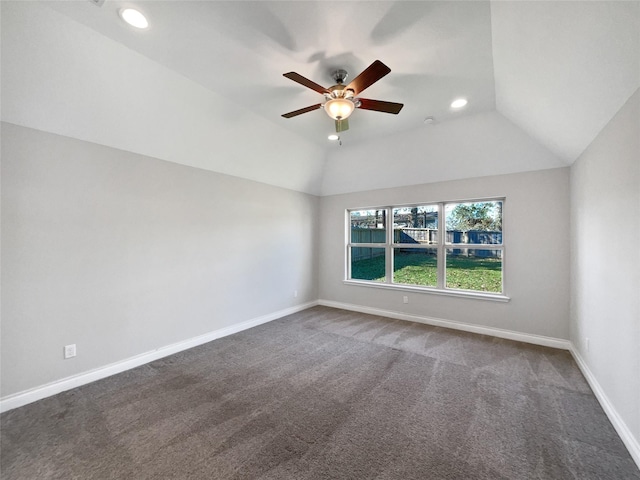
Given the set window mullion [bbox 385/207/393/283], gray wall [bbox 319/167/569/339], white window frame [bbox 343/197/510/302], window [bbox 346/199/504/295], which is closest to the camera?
gray wall [bbox 319/167/569/339]

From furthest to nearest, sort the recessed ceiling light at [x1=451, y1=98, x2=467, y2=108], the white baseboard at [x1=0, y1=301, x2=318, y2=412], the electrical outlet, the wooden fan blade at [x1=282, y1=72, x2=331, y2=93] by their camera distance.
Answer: the recessed ceiling light at [x1=451, y1=98, x2=467, y2=108], the electrical outlet, the white baseboard at [x1=0, y1=301, x2=318, y2=412], the wooden fan blade at [x1=282, y1=72, x2=331, y2=93]

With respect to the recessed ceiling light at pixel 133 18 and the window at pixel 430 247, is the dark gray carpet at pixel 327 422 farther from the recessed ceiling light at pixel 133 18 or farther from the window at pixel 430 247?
the recessed ceiling light at pixel 133 18

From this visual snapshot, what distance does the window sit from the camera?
397 cm

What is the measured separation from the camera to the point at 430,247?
14.7ft

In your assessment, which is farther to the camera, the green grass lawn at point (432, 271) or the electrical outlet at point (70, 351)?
the green grass lawn at point (432, 271)

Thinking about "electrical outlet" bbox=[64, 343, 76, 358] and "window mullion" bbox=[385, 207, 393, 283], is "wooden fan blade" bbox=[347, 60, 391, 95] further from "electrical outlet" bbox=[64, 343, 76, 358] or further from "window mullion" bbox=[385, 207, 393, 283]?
"electrical outlet" bbox=[64, 343, 76, 358]

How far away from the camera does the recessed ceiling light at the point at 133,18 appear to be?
1.75m

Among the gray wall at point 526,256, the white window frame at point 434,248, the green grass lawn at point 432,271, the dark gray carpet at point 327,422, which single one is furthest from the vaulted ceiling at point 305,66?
the dark gray carpet at point 327,422

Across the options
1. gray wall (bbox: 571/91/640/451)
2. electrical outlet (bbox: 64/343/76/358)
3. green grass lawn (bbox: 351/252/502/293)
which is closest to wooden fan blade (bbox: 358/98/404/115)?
gray wall (bbox: 571/91/640/451)

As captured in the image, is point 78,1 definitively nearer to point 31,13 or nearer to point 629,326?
point 31,13

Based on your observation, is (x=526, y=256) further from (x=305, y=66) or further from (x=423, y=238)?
(x=305, y=66)

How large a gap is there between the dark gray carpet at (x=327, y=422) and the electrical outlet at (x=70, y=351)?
327 millimetres

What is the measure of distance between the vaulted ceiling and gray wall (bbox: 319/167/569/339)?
347mm

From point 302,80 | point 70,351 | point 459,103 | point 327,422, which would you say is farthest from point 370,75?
point 70,351
